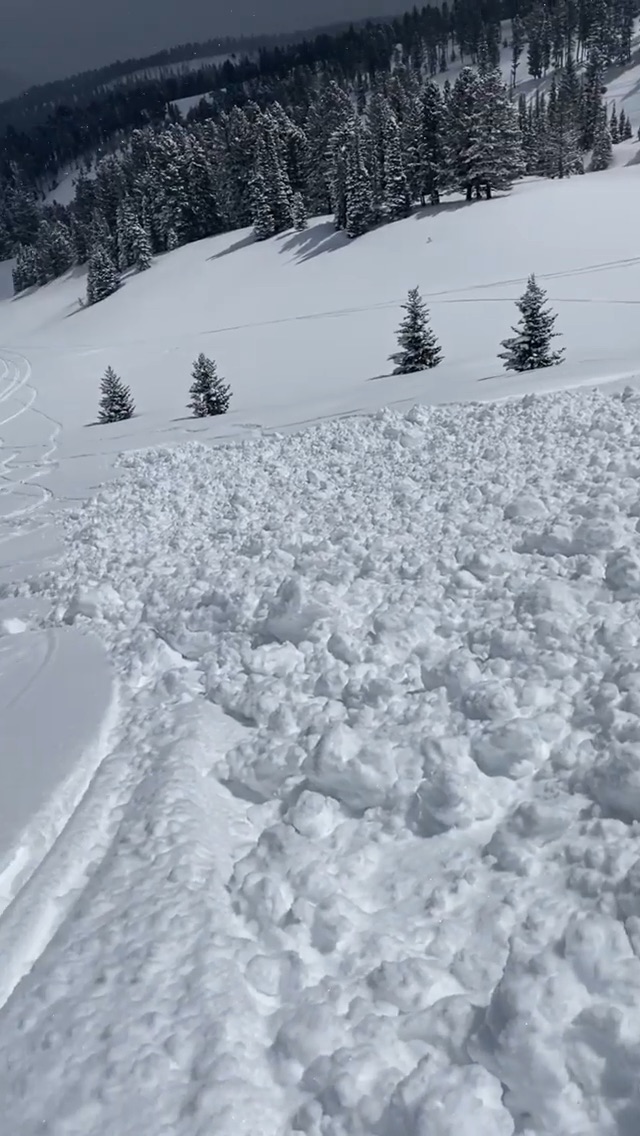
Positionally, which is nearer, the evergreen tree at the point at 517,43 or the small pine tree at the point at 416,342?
the small pine tree at the point at 416,342

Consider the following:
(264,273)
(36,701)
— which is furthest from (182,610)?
(264,273)

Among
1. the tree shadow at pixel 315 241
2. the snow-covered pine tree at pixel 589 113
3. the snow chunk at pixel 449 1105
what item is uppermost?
the snow-covered pine tree at pixel 589 113

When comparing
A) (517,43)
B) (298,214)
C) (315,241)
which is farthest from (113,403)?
(517,43)

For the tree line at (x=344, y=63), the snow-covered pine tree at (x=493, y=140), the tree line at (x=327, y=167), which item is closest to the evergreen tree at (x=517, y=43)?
the tree line at (x=344, y=63)

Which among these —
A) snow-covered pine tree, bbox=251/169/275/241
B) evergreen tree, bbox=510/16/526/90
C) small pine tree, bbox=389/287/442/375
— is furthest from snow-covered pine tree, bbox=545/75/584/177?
evergreen tree, bbox=510/16/526/90

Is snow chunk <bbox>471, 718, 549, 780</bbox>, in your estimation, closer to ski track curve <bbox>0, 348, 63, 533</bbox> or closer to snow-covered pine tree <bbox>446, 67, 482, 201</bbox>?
ski track curve <bbox>0, 348, 63, 533</bbox>

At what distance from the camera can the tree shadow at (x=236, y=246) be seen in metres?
55.8

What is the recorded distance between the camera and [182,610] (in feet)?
27.7

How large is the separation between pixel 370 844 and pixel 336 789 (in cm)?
57

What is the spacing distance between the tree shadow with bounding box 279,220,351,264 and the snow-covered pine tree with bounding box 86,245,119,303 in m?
15.7

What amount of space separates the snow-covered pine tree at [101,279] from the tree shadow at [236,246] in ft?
29.7

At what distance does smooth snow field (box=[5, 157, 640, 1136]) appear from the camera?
372 centimetres

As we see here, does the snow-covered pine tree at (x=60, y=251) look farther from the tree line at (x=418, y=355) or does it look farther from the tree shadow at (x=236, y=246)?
the tree line at (x=418, y=355)

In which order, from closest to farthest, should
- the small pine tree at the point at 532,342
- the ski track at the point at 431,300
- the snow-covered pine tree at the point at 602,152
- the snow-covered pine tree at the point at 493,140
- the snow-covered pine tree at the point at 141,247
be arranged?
the small pine tree at the point at 532,342, the ski track at the point at 431,300, the snow-covered pine tree at the point at 493,140, the snow-covered pine tree at the point at 141,247, the snow-covered pine tree at the point at 602,152
